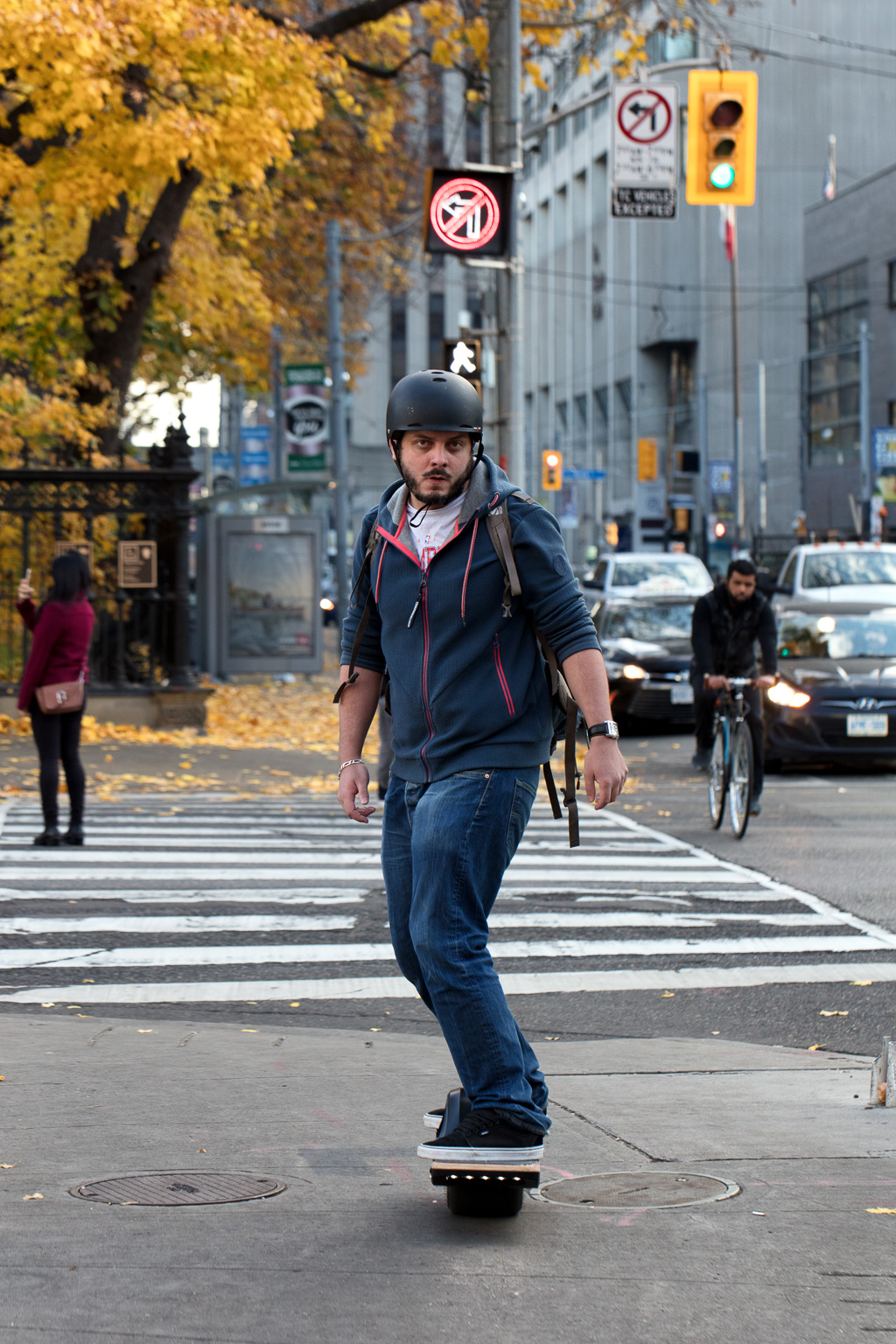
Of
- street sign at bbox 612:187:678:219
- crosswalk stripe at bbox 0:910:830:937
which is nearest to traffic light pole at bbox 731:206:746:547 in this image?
street sign at bbox 612:187:678:219

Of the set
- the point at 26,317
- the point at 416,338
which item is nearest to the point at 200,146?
the point at 26,317

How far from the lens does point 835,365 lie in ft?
205

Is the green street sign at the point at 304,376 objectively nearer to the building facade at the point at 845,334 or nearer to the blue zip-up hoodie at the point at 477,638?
the blue zip-up hoodie at the point at 477,638

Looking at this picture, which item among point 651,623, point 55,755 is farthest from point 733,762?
point 651,623

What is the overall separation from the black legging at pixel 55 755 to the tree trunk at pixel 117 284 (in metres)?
10.5

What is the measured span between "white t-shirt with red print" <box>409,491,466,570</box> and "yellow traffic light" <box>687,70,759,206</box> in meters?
11.1

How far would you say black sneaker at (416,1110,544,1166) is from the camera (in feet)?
12.9

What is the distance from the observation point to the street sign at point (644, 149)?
16.1 metres

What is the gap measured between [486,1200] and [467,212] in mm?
11394

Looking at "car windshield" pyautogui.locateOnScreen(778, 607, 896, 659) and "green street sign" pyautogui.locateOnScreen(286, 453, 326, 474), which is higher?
"green street sign" pyautogui.locateOnScreen(286, 453, 326, 474)

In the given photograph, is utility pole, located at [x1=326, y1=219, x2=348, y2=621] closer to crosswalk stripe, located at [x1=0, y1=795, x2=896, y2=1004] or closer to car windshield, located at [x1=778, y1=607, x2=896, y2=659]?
car windshield, located at [x1=778, y1=607, x2=896, y2=659]

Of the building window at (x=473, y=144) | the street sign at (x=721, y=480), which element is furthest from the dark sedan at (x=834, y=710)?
the street sign at (x=721, y=480)

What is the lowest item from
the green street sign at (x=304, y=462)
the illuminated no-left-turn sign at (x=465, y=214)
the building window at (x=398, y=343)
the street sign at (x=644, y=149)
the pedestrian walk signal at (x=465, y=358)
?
the pedestrian walk signal at (x=465, y=358)

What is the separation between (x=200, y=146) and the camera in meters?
15.8
